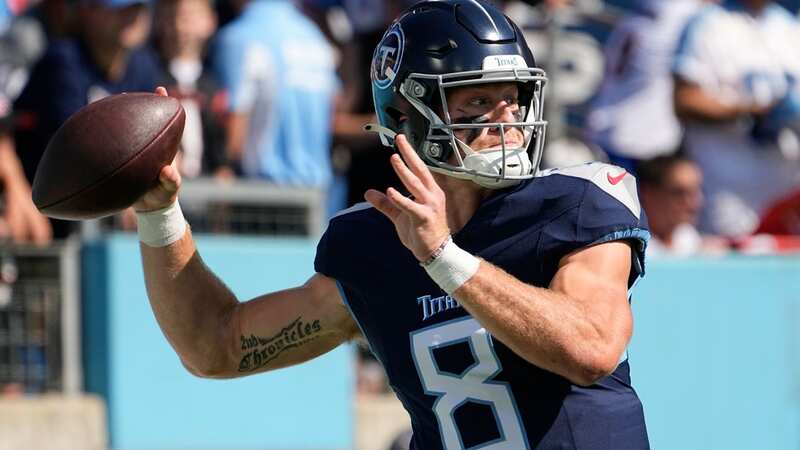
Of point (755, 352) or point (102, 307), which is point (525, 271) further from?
point (755, 352)

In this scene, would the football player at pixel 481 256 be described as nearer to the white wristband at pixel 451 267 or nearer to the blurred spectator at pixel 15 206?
the white wristband at pixel 451 267

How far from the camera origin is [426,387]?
3.85 metres

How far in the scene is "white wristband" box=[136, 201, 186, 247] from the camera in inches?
163

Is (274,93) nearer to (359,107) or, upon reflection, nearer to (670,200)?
(359,107)

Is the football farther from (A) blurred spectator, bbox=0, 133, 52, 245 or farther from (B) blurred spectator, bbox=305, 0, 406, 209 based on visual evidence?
(B) blurred spectator, bbox=305, 0, 406, 209

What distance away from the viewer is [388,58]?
4.06 metres

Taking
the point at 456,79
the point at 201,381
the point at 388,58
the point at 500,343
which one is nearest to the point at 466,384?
the point at 500,343

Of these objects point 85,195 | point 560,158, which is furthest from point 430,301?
point 560,158

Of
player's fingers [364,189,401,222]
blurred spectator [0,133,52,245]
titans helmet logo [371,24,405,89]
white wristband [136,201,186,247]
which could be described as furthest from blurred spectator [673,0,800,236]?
player's fingers [364,189,401,222]

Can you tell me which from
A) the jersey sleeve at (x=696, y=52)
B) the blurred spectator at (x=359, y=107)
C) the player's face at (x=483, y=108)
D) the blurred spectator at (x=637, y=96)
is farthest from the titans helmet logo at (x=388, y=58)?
the jersey sleeve at (x=696, y=52)

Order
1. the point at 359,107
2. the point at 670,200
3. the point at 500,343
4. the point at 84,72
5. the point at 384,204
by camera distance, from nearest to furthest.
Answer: the point at 384,204 < the point at 500,343 < the point at 84,72 < the point at 359,107 < the point at 670,200

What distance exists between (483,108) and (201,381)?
3.75 metres

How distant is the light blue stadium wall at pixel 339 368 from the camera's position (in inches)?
280

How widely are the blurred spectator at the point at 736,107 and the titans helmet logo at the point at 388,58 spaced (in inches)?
189
